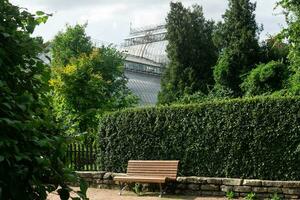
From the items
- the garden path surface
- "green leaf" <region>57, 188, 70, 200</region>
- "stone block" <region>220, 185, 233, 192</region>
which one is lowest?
the garden path surface

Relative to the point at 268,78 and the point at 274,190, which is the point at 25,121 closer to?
the point at 274,190

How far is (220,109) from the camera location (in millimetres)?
11438

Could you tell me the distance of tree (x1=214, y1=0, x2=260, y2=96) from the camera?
1104 inches

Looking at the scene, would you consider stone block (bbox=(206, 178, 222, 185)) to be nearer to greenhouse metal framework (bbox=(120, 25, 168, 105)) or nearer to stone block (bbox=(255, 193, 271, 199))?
stone block (bbox=(255, 193, 271, 199))

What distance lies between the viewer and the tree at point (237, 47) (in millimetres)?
28031

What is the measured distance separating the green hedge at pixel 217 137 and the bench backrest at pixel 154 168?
0.92 feet

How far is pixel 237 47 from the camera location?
28.3m

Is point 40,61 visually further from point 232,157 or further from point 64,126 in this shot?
point 232,157

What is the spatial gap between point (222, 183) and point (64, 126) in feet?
29.3

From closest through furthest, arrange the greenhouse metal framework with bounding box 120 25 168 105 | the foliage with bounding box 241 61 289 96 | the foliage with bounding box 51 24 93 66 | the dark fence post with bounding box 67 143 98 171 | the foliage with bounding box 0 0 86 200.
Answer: the foliage with bounding box 0 0 86 200 → the dark fence post with bounding box 67 143 98 171 → the foliage with bounding box 241 61 289 96 → the foliage with bounding box 51 24 93 66 → the greenhouse metal framework with bounding box 120 25 168 105

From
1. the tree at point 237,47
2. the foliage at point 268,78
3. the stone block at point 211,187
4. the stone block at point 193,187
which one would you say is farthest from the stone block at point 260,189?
the tree at point 237,47

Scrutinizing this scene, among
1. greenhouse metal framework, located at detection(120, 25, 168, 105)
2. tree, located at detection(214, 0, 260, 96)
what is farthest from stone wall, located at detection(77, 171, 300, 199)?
greenhouse metal framework, located at detection(120, 25, 168, 105)

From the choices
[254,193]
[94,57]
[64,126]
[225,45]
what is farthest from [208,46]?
[64,126]

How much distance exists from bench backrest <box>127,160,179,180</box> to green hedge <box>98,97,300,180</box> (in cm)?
28
